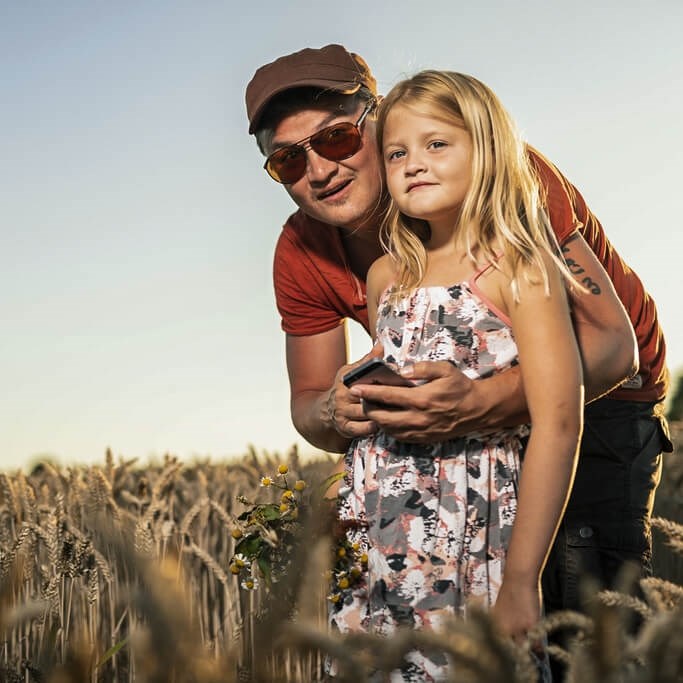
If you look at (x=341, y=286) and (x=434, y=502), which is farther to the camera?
(x=341, y=286)

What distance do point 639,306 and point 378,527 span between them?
147 cm

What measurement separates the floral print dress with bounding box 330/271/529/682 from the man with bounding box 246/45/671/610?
1.36ft

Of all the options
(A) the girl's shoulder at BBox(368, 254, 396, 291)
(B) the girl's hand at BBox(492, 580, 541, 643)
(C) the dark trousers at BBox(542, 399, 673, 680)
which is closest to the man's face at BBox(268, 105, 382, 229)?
(A) the girl's shoulder at BBox(368, 254, 396, 291)

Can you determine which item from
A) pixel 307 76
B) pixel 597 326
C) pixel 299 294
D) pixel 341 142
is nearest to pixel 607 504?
pixel 597 326

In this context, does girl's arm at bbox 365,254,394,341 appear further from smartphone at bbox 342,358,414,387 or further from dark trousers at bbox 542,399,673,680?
dark trousers at bbox 542,399,673,680

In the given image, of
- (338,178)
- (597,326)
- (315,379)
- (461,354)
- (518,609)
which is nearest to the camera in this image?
(518,609)

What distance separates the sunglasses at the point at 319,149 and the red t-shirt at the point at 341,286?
31 cm

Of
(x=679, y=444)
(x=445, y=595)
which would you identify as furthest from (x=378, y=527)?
(x=679, y=444)

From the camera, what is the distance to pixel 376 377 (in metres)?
2.42

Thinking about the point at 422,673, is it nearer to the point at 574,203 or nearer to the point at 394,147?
the point at 394,147

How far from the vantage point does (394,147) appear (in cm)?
→ 263

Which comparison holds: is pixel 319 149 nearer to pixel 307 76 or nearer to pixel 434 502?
pixel 307 76

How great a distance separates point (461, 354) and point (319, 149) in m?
1.08

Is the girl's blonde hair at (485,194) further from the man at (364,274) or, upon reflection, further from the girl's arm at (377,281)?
the man at (364,274)
